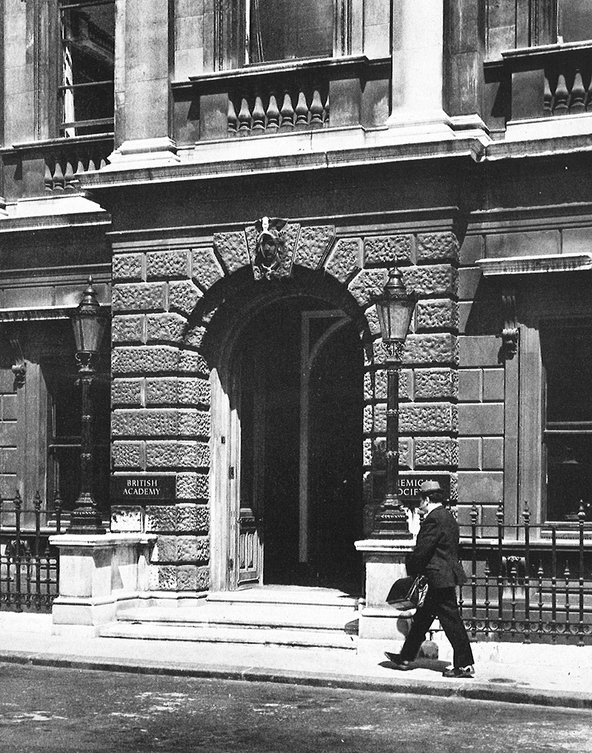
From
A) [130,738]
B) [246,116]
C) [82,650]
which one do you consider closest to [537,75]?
[246,116]

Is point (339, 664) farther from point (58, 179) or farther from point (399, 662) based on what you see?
point (58, 179)

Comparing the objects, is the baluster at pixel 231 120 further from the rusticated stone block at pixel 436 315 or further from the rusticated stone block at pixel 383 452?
the rusticated stone block at pixel 383 452

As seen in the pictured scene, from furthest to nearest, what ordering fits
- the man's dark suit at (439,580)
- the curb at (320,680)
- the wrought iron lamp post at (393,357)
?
the wrought iron lamp post at (393,357) → the man's dark suit at (439,580) → the curb at (320,680)

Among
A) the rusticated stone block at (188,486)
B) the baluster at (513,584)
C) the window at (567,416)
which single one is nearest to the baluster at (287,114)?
the window at (567,416)

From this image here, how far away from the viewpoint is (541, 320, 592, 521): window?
52.3 feet

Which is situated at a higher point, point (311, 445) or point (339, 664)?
point (311, 445)

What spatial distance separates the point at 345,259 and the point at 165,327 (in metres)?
2.51

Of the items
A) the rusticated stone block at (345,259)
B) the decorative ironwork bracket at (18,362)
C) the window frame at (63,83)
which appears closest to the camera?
the rusticated stone block at (345,259)

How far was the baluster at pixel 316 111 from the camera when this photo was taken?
55.6 ft

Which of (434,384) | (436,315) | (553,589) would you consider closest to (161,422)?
(434,384)

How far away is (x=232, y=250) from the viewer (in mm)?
17172

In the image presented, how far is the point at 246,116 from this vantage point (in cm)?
1741

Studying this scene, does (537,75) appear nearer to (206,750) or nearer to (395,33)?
(395,33)

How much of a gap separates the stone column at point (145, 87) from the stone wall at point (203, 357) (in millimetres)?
1236
